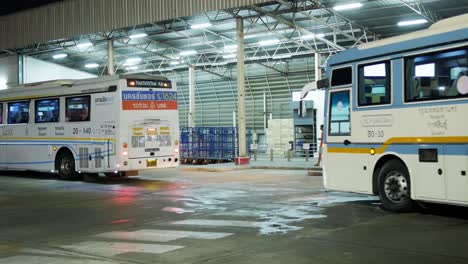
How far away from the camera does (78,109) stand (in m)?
20.4

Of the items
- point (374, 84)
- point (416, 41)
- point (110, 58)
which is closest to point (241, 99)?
point (110, 58)

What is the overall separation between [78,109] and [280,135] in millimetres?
21095

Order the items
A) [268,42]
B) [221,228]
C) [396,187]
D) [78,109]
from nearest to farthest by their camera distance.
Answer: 1. [221,228]
2. [396,187]
3. [78,109]
4. [268,42]

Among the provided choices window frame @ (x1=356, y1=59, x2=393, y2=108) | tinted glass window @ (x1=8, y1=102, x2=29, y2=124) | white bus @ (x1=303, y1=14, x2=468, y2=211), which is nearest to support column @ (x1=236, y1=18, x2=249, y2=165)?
tinted glass window @ (x1=8, y1=102, x2=29, y2=124)

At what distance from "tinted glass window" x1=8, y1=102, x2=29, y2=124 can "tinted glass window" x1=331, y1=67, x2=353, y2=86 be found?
14630 mm

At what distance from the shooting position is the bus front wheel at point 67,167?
21000 mm

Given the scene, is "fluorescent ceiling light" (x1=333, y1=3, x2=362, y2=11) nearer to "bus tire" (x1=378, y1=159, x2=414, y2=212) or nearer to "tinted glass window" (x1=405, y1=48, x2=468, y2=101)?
"tinted glass window" (x1=405, y1=48, x2=468, y2=101)

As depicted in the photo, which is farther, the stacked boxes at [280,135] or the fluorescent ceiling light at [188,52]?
the fluorescent ceiling light at [188,52]

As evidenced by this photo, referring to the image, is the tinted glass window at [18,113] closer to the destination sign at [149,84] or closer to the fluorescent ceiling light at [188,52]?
the destination sign at [149,84]

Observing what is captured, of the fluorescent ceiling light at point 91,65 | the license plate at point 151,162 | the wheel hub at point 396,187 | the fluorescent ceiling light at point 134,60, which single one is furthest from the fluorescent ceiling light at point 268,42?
the wheel hub at point 396,187

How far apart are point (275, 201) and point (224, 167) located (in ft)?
40.5

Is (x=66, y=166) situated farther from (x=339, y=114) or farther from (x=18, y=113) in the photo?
(x=339, y=114)

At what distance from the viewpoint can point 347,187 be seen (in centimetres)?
1248

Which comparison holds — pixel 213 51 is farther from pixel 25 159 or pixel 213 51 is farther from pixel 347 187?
pixel 347 187
